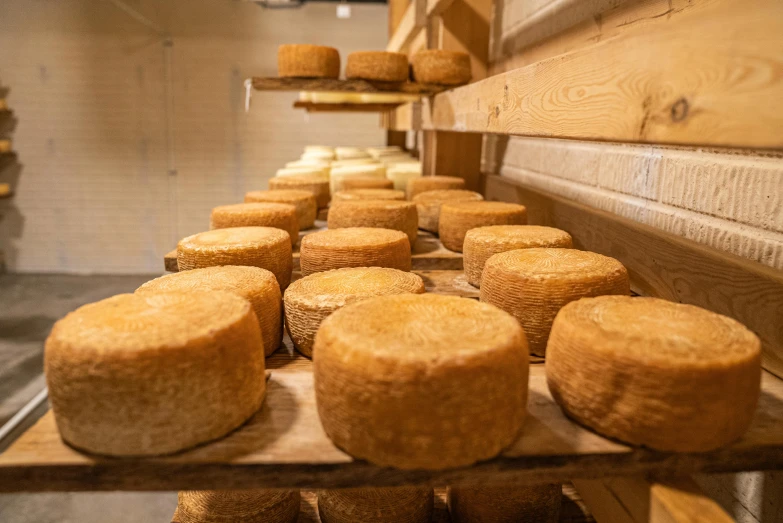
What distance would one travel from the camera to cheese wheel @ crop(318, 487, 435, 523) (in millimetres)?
1354

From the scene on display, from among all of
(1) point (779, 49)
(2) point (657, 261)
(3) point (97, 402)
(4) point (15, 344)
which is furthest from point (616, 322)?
(4) point (15, 344)

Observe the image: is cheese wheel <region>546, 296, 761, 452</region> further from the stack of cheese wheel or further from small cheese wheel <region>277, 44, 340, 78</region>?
small cheese wheel <region>277, 44, 340, 78</region>

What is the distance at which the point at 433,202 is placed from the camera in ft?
8.87

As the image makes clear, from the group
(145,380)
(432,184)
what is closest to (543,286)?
(145,380)

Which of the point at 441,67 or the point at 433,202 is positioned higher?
the point at 441,67

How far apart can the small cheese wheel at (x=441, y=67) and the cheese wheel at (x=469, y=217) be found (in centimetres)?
93

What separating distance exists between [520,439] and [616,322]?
272 mm

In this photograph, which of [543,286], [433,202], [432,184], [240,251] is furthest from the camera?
[432,184]

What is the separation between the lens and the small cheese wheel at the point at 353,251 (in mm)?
1733

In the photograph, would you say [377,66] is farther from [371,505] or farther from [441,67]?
[371,505]

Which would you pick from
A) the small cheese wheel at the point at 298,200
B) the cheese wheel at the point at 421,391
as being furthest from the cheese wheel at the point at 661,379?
the small cheese wheel at the point at 298,200

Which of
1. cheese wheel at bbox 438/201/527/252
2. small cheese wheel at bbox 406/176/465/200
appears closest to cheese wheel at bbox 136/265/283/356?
cheese wheel at bbox 438/201/527/252

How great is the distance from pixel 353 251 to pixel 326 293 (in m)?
0.39

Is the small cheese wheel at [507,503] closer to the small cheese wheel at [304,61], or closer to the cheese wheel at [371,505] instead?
the cheese wheel at [371,505]
